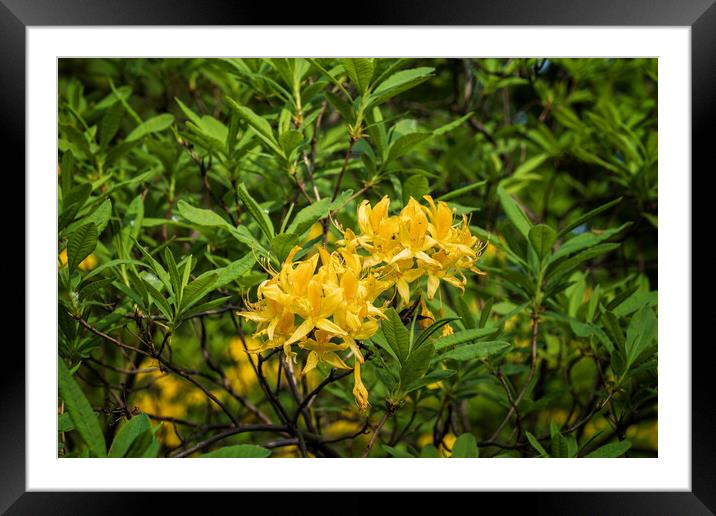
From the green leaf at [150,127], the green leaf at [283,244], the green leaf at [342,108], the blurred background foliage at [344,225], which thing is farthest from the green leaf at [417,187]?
the green leaf at [150,127]

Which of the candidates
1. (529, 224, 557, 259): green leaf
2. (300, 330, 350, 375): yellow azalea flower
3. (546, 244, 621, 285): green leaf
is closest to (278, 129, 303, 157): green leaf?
(300, 330, 350, 375): yellow azalea flower

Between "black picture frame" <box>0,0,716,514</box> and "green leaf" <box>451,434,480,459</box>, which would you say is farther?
"green leaf" <box>451,434,480,459</box>

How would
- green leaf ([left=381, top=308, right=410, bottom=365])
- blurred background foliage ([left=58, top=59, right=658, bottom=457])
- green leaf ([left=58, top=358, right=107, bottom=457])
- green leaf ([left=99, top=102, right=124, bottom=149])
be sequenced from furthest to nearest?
green leaf ([left=99, top=102, right=124, bottom=149]) → blurred background foliage ([left=58, top=59, right=658, bottom=457]) → green leaf ([left=381, top=308, right=410, bottom=365]) → green leaf ([left=58, top=358, right=107, bottom=457])

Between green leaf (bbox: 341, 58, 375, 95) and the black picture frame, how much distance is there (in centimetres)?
13

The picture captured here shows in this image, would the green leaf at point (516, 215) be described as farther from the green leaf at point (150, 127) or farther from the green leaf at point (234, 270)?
the green leaf at point (150, 127)

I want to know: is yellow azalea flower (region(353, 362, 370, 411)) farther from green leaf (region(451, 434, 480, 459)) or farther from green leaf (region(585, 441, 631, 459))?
green leaf (region(585, 441, 631, 459))

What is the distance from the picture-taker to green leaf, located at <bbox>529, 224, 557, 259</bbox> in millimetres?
1644

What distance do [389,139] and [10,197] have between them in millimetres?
828

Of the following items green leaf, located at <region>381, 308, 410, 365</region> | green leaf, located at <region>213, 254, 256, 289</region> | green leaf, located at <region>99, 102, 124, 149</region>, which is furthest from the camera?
green leaf, located at <region>99, 102, 124, 149</region>

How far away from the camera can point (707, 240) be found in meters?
1.42

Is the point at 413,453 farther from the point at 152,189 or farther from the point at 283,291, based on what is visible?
the point at 152,189

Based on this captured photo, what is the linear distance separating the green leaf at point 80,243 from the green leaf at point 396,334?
0.61 meters

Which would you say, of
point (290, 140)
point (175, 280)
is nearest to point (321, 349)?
point (175, 280)

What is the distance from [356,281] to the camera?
123cm
